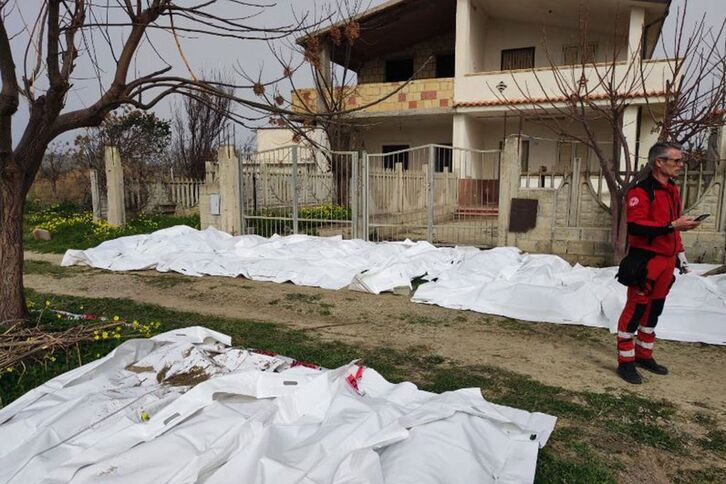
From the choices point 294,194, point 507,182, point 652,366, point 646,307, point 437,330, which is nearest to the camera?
point 646,307

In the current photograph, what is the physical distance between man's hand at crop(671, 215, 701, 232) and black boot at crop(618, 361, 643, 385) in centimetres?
119

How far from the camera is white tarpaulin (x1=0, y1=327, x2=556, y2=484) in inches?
90.7

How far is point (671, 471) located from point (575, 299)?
3.36 metres

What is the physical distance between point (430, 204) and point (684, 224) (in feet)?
21.5

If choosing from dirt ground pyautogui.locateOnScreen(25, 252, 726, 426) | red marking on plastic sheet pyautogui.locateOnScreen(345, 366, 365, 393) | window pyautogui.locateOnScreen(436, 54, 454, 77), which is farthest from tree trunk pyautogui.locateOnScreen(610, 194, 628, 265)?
→ window pyautogui.locateOnScreen(436, 54, 454, 77)

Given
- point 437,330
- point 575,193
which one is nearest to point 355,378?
point 437,330

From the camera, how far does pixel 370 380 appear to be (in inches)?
139

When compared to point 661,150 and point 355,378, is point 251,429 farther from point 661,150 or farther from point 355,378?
point 661,150

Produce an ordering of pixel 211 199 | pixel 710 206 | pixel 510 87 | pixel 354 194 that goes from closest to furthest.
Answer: pixel 710 206
pixel 354 194
pixel 211 199
pixel 510 87

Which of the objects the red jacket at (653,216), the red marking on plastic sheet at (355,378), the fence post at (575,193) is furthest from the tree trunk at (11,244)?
the fence post at (575,193)

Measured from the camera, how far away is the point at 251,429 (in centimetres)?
261

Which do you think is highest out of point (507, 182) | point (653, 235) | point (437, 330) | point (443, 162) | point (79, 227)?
point (443, 162)

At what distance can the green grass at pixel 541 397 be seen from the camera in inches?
116

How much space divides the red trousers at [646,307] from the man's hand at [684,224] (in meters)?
0.30
